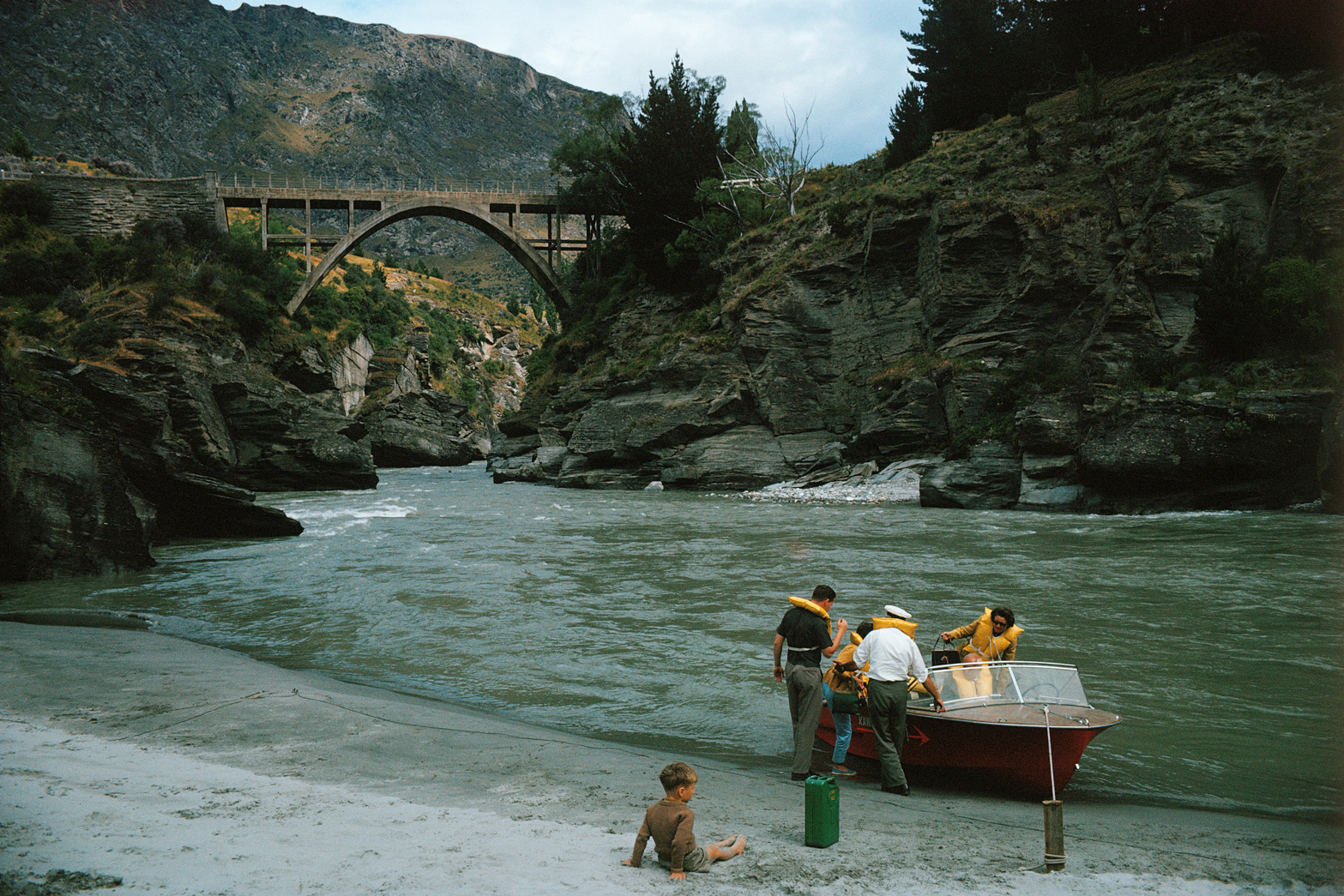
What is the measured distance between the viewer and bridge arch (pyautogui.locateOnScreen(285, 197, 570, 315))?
5541cm

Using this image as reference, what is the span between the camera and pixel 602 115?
2229 inches

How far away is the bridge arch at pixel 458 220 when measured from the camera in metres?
55.4

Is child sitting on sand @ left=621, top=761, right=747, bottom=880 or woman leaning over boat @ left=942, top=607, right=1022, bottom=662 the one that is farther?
woman leaning over boat @ left=942, top=607, right=1022, bottom=662

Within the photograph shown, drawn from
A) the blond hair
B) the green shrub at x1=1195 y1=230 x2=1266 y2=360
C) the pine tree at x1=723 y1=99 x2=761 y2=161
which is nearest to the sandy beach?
the blond hair

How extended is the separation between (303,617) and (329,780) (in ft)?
26.9

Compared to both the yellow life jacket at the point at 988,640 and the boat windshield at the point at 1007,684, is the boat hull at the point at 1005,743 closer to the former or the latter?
the boat windshield at the point at 1007,684

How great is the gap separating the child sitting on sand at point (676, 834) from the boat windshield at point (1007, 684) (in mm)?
3066

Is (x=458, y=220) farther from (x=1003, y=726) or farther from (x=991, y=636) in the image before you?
(x=1003, y=726)

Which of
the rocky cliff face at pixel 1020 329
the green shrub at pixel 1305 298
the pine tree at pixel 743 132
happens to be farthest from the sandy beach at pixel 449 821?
the pine tree at pixel 743 132

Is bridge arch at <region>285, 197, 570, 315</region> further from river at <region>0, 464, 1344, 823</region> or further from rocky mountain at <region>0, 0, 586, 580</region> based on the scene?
river at <region>0, 464, 1344, 823</region>

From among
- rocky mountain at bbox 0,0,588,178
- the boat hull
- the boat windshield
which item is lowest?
the boat hull

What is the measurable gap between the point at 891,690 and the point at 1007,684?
115 cm

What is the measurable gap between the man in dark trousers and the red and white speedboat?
0.58m

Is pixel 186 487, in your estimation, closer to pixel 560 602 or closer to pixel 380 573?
pixel 380 573
